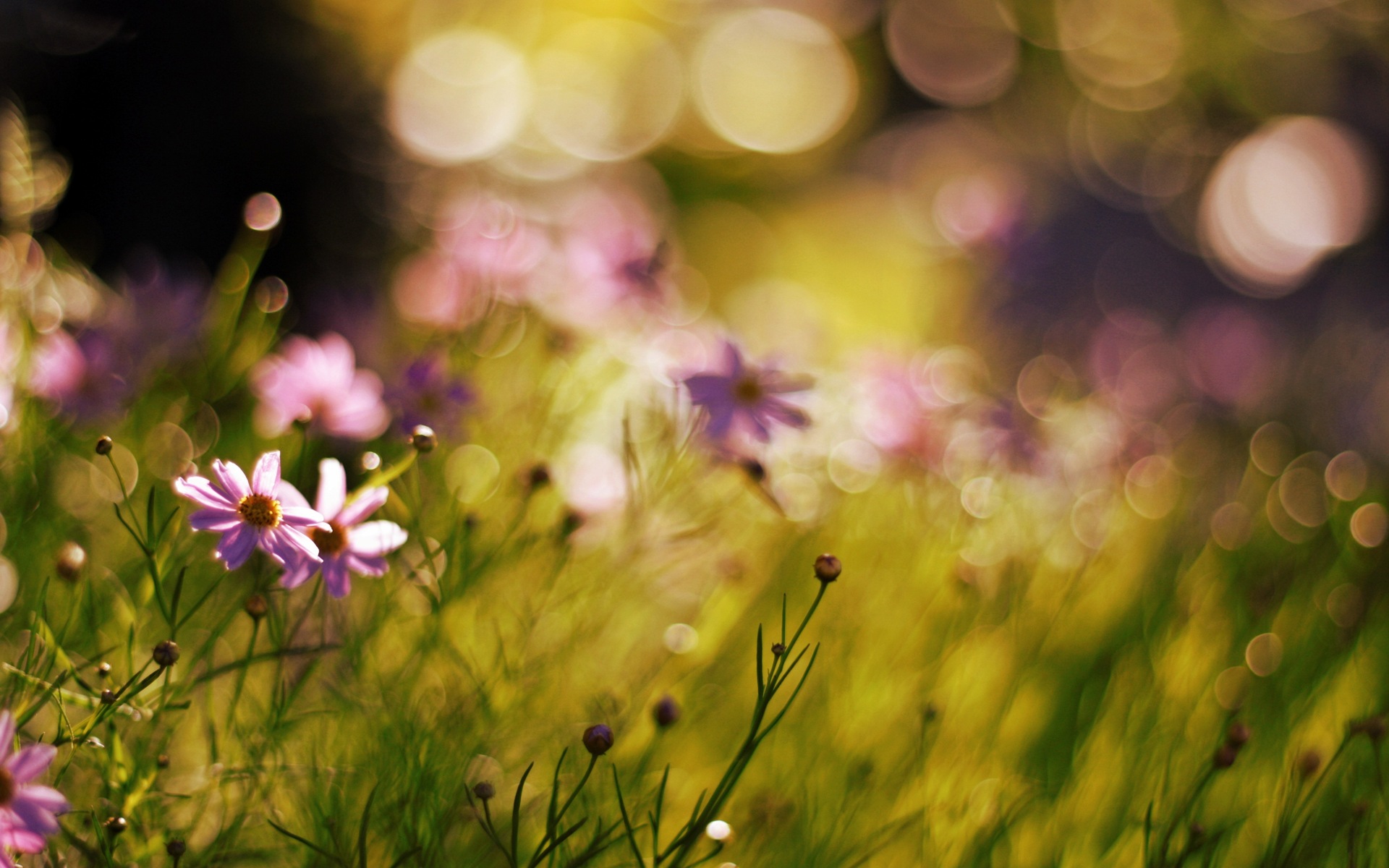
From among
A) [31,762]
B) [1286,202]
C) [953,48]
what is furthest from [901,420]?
[953,48]

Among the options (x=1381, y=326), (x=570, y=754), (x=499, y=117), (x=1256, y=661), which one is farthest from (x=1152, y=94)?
(x=570, y=754)

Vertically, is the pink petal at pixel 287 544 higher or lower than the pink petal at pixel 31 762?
higher

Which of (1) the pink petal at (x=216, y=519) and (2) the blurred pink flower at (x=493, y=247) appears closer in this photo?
(1) the pink petal at (x=216, y=519)

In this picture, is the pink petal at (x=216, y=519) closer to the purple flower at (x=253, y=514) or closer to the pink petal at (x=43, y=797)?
the purple flower at (x=253, y=514)

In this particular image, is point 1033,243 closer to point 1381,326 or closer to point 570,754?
point 570,754

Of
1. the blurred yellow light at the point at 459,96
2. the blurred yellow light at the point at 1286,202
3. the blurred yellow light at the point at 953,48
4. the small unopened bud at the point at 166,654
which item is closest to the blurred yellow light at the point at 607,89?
the blurred yellow light at the point at 459,96

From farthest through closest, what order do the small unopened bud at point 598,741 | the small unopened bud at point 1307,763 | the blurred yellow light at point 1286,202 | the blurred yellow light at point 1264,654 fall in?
the blurred yellow light at point 1286,202
the blurred yellow light at point 1264,654
the small unopened bud at point 1307,763
the small unopened bud at point 598,741
